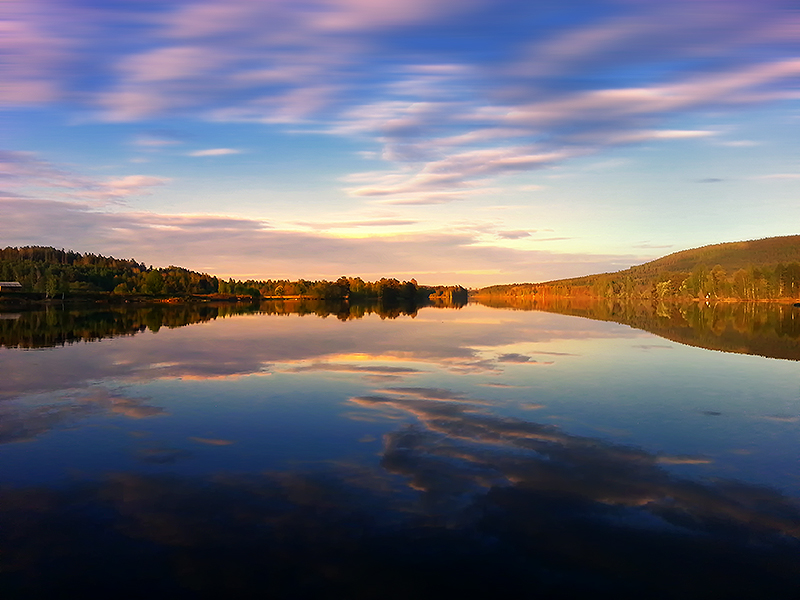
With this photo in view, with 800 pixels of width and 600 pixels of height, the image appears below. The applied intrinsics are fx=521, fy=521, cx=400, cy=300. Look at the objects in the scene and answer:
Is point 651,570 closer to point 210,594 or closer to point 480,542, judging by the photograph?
point 480,542

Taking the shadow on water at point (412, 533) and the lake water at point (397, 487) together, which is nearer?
the shadow on water at point (412, 533)

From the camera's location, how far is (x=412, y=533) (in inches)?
439

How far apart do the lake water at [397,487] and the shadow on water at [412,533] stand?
53mm

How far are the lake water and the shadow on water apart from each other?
5cm

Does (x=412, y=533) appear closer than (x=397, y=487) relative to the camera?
Yes

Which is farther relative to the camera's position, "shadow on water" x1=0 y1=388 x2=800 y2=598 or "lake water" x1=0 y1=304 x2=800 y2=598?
"lake water" x1=0 y1=304 x2=800 y2=598

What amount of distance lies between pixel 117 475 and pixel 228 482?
329 cm

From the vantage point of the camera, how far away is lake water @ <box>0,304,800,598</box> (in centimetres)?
970

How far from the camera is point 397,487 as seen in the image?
537 inches

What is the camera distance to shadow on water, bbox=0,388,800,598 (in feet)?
30.8

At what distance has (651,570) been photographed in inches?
388

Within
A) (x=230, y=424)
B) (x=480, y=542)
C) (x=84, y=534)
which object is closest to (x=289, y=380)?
(x=230, y=424)

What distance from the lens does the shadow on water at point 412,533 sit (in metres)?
9.40

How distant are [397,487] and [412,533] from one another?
8.25ft
